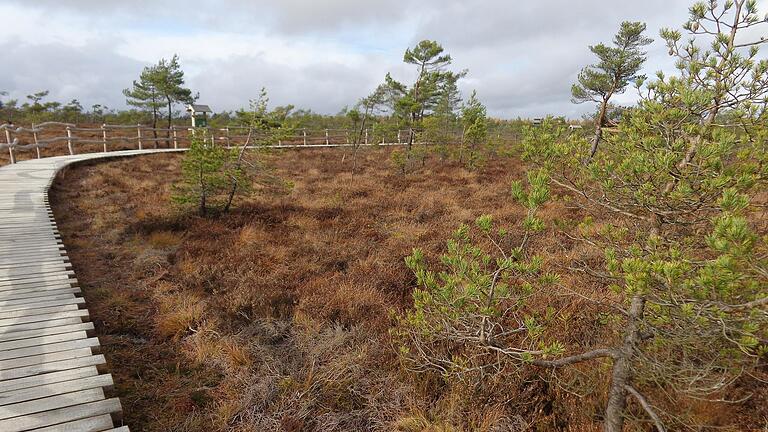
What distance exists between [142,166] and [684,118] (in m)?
19.0

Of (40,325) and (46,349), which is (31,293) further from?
(46,349)

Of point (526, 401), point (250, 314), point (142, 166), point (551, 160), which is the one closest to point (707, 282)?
point (551, 160)

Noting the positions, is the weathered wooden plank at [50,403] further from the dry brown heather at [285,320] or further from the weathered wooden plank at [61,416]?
the dry brown heather at [285,320]

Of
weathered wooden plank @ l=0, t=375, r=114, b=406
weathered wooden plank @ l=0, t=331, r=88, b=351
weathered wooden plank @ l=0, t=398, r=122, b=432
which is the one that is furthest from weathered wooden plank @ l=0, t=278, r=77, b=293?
weathered wooden plank @ l=0, t=398, r=122, b=432

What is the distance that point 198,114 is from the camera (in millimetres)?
30016

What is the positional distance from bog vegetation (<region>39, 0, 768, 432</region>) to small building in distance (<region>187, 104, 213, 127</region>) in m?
23.9

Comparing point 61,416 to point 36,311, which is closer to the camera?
point 61,416

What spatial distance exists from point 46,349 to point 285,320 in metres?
2.32

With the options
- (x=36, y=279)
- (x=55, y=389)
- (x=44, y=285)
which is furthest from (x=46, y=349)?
(x=36, y=279)

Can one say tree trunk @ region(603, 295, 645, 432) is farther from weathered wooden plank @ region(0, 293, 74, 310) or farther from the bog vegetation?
weathered wooden plank @ region(0, 293, 74, 310)

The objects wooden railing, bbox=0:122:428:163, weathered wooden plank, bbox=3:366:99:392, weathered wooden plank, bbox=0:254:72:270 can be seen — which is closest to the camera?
weathered wooden plank, bbox=3:366:99:392

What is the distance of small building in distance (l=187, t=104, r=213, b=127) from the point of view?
29.4m

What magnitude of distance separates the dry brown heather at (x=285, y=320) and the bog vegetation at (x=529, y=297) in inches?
1.1

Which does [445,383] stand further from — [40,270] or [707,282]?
[40,270]
